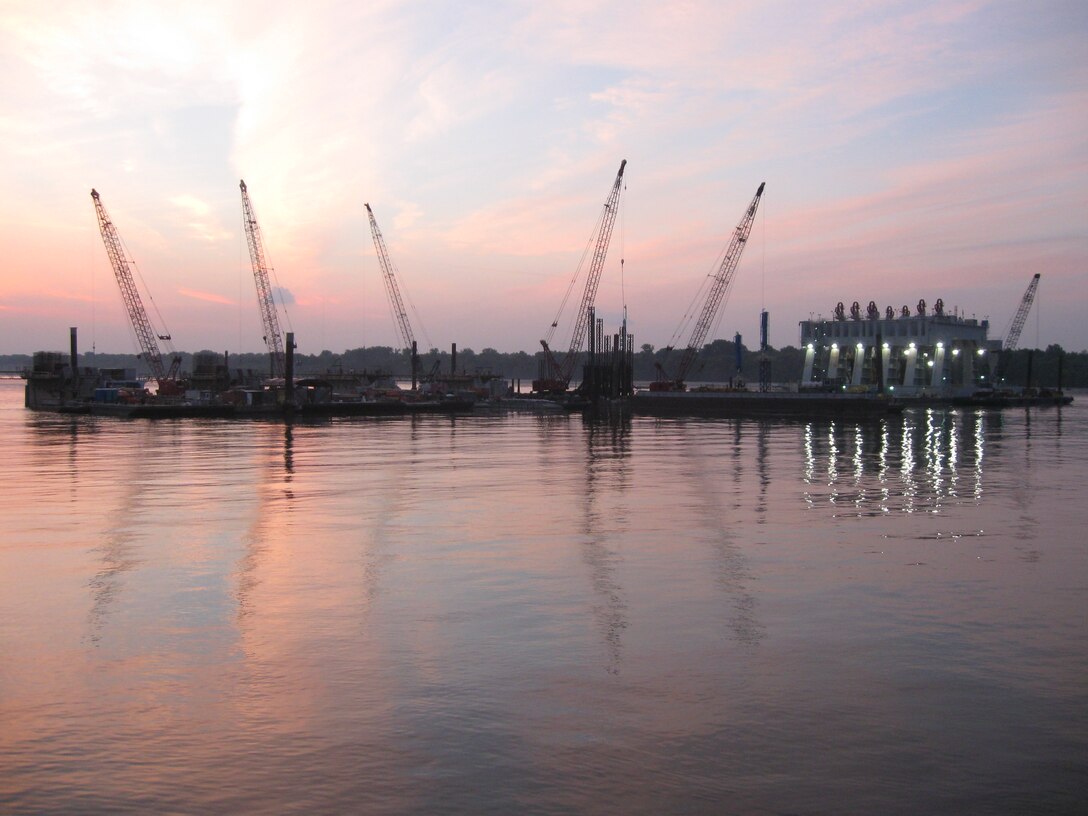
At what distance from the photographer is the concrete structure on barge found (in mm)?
178750

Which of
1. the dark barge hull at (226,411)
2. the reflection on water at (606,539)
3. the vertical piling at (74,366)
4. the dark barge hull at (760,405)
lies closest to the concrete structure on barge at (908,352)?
the dark barge hull at (760,405)

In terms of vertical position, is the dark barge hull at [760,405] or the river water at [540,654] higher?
the dark barge hull at [760,405]

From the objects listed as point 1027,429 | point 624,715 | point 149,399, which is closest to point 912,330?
point 1027,429

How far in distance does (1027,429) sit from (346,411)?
227ft

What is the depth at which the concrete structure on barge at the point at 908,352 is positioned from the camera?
179 meters

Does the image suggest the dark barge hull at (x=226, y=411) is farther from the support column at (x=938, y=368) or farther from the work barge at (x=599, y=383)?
the support column at (x=938, y=368)

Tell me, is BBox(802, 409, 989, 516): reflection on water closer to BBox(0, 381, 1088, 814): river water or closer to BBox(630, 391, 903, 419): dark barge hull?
BBox(0, 381, 1088, 814): river water

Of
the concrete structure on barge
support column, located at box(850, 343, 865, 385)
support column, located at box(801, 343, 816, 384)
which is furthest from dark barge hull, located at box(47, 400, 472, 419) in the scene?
support column, located at box(801, 343, 816, 384)

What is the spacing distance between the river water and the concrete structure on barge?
155681 millimetres

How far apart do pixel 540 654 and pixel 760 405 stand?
112700 millimetres

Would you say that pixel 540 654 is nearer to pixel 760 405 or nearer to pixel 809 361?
pixel 760 405

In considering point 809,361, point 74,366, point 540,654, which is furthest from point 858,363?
point 540,654

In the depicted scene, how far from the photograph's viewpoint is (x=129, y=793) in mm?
9000

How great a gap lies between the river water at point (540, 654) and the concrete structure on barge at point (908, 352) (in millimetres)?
155681
